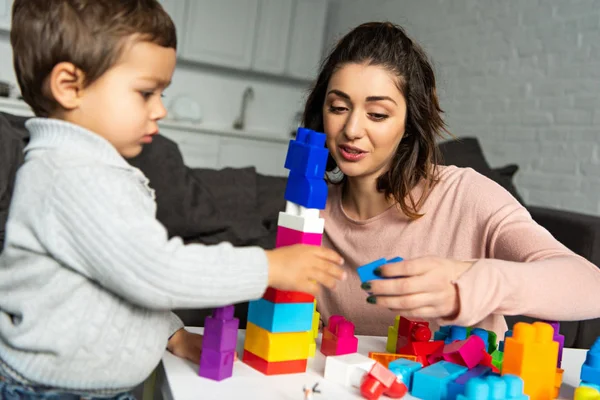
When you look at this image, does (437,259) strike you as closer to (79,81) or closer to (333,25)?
(79,81)

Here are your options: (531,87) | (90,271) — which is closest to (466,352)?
(90,271)

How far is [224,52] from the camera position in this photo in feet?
15.7

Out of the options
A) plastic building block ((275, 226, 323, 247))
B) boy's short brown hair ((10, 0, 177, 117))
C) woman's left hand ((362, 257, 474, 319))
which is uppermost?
boy's short brown hair ((10, 0, 177, 117))

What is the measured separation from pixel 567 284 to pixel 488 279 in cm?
21

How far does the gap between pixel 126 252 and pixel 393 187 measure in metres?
0.80

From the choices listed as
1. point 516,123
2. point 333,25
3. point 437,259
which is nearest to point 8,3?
point 333,25

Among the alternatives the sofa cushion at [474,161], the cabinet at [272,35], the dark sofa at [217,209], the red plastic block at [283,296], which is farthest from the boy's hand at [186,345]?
the cabinet at [272,35]

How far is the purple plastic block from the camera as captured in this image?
2.60 ft

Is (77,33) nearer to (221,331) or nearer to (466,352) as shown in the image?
(221,331)

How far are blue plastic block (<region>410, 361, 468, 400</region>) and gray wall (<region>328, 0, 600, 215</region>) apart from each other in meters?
2.30

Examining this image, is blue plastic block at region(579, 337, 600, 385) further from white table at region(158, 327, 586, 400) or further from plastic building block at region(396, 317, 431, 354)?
plastic building block at region(396, 317, 431, 354)

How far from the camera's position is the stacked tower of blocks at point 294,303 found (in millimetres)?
835

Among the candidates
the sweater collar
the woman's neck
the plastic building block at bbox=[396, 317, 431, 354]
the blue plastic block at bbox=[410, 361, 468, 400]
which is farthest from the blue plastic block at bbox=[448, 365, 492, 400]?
the woman's neck

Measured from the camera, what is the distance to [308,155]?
0.87 m
